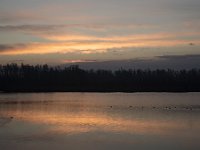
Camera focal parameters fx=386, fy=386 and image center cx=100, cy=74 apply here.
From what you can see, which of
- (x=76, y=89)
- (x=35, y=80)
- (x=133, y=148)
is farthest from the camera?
(x=35, y=80)

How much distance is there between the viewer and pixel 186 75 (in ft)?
277

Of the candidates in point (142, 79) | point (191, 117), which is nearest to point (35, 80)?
point (142, 79)

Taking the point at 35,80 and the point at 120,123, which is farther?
the point at 35,80

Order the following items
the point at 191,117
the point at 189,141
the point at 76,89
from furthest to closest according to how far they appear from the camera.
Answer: the point at 76,89 → the point at 191,117 → the point at 189,141

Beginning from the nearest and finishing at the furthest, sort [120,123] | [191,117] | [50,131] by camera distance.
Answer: [50,131]
[120,123]
[191,117]

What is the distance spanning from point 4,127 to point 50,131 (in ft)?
7.83

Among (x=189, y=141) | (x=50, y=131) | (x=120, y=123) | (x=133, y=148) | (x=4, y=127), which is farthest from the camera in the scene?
(x=120, y=123)

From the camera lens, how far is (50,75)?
3246 inches

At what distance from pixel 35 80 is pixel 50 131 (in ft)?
210

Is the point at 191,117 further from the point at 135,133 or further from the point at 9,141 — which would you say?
the point at 9,141

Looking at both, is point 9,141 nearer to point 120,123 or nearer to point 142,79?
point 120,123

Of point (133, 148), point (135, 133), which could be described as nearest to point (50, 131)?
point (135, 133)

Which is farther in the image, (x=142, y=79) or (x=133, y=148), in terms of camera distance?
(x=142, y=79)

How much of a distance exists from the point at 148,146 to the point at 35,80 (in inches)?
2699
